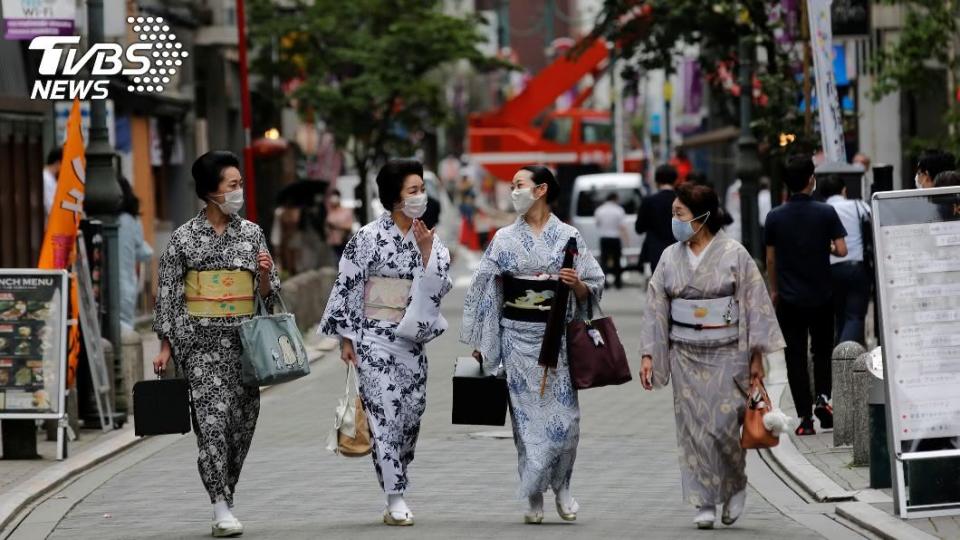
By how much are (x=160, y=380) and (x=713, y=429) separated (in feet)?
9.04

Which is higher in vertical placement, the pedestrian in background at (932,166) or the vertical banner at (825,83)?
the vertical banner at (825,83)

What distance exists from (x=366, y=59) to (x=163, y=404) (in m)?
28.8

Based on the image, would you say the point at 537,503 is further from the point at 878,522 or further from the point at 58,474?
the point at 58,474

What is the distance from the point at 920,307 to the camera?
9.77m

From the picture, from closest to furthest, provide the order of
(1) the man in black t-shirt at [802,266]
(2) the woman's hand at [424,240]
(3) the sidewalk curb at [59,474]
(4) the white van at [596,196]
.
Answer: (2) the woman's hand at [424,240] → (3) the sidewalk curb at [59,474] → (1) the man in black t-shirt at [802,266] → (4) the white van at [596,196]

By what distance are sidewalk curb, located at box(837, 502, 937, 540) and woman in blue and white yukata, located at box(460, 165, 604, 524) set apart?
1386 millimetres

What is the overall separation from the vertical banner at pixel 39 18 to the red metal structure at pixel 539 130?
29.3m

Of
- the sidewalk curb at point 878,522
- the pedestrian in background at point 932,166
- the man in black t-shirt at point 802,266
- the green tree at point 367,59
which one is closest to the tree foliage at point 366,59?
the green tree at point 367,59

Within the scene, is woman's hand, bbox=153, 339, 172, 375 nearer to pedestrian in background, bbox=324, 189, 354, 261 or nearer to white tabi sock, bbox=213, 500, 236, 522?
white tabi sock, bbox=213, 500, 236, 522

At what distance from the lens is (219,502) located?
10180 millimetres

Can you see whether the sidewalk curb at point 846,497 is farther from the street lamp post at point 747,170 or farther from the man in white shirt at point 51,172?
the street lamp post at point 747,170

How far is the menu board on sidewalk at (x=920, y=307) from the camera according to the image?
974cm

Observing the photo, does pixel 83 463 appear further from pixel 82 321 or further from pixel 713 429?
pixel 713 429

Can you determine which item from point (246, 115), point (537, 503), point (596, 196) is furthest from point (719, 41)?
point (537, 503)
